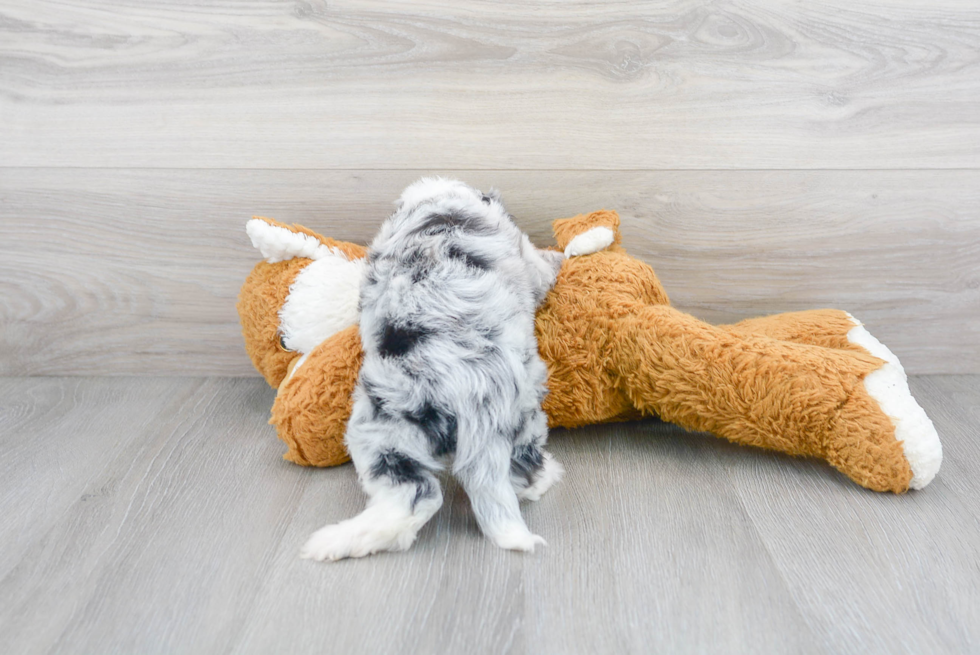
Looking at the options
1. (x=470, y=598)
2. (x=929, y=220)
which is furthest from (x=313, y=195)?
(x=929, y=220)

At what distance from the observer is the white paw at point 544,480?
81cm

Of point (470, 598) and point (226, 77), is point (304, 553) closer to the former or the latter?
point (470, 598)

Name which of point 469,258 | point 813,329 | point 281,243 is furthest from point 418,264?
point 813,329

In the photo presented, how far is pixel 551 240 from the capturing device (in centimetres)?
110

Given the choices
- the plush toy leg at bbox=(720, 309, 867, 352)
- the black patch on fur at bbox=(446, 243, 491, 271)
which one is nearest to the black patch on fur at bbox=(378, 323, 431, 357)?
the black patch on fur at bbox=(446, 243, 491, 271)

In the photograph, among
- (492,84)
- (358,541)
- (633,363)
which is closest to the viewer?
(358,541)

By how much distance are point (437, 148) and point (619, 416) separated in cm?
49

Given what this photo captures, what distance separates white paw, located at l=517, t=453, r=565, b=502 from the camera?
32.1 inches

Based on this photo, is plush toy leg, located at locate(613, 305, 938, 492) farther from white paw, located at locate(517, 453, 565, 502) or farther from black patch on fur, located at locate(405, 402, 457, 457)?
black patch on fur, located at locate(405, 402, 457, 457)

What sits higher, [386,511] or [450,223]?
[450,223]

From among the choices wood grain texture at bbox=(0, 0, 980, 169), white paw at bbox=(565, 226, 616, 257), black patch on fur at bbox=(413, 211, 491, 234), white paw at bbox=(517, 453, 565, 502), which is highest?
wood grain texture at bbox=(0, 0, 980, 169)

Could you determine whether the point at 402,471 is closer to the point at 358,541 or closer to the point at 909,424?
the point at 358,541

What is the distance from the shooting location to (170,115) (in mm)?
1066

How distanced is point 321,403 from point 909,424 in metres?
0.70
